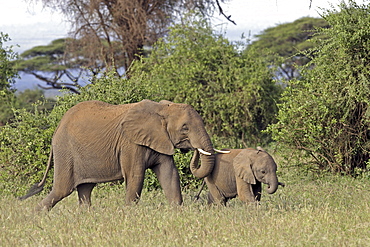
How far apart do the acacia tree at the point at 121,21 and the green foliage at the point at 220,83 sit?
4.80m

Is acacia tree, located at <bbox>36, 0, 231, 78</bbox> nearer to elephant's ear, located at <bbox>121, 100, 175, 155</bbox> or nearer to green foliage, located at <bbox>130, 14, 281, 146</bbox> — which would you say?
green foliage, located at <bbox>130, 14, 281, 146</bbox>

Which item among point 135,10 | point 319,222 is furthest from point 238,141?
point 319,222

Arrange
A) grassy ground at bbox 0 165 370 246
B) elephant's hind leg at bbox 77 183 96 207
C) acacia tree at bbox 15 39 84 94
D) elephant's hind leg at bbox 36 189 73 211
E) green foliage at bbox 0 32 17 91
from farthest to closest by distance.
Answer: acacia tree at bbox 15 39 84 94
green foliage at bbox 0 32 17 91
elephant's hind leg at bbox 77 183 96 207
elephant's hind leg at bbox 36 189 73 211
grassy ground at bbox 0 165 370 246

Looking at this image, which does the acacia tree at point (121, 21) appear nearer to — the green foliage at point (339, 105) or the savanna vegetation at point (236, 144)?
the savanna vegetation at point (236, 144)

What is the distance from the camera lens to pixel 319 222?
715 centimetres

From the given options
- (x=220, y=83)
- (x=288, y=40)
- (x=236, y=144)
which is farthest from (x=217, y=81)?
(x=288, y=40)

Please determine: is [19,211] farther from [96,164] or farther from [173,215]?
[173,215]

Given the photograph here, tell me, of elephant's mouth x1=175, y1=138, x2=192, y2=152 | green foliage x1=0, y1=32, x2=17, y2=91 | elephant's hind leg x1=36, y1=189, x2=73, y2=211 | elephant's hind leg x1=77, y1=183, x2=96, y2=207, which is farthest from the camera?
green foliage x1=0, y1=32, x2=17, y2=91

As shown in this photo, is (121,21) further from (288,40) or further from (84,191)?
(288,40)

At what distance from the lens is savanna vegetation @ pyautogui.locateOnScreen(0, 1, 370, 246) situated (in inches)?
270

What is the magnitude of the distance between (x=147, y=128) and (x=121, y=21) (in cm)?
1699

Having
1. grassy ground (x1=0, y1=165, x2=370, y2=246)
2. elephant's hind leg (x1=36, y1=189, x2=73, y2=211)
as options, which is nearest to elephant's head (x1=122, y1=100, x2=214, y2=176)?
grassy ground (x1=0, y1=165, x2=370, y2=246)

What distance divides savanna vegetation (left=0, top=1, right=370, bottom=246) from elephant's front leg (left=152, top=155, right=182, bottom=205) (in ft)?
1.22

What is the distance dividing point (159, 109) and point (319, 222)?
2742 millimetres
